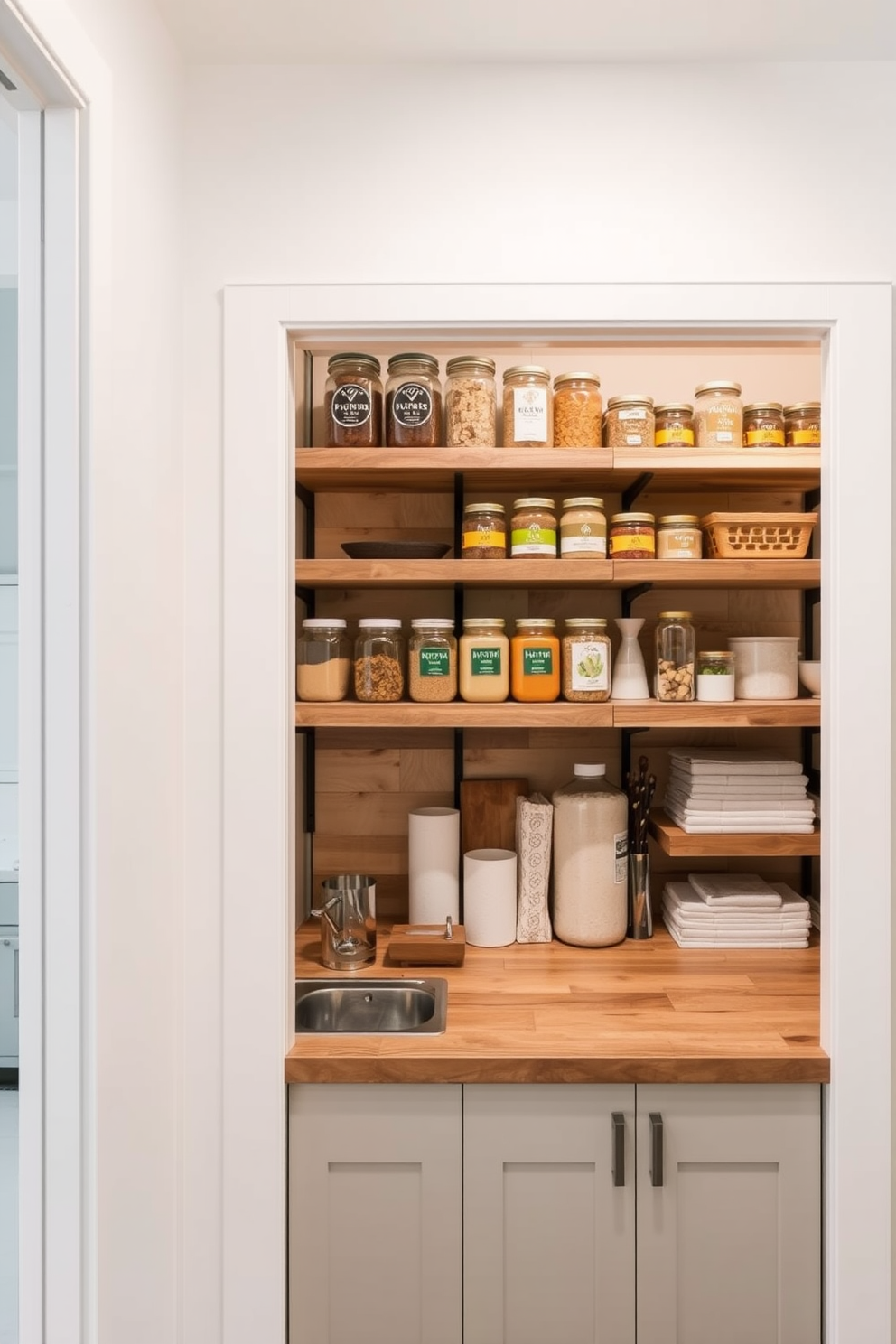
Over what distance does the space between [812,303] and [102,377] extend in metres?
1.07

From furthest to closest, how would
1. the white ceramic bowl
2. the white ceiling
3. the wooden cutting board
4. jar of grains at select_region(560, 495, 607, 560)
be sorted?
the wooden cutting board, the white ceramic bowl, jar of grains at select_region(560, 495, 607, 560), the white ceiling

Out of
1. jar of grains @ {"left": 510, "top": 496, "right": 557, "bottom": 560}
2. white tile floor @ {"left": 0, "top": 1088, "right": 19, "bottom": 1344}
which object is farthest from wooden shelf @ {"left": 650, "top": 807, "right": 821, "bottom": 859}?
white tile floor @ {"left": 0, "top": 1088, "right": 19, "bottom": 1344}

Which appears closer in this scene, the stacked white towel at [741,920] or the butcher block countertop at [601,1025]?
the butcher block countertop at [601,1025]

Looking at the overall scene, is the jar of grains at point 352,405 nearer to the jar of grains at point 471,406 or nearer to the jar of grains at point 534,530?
the jar of grains at point 471,406

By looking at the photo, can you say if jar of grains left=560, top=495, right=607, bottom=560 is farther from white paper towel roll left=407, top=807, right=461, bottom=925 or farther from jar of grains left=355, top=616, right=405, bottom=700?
white paper towel roll left=407, top=807, right=461, bottom=925

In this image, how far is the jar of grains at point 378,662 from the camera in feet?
6.00

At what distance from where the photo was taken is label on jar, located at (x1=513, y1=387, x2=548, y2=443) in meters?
1.77

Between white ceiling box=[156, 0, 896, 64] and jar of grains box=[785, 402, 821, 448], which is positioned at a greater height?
white ceiling box=[156, 0, 896, 64]

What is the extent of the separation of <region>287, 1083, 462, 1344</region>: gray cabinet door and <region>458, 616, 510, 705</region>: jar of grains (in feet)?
2.36

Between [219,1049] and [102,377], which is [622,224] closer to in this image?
[102,377]

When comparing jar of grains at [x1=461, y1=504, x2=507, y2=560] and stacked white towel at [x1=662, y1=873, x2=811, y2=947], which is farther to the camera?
stacked white towel at [x1=662, y1=873, x2=811, y2=947]

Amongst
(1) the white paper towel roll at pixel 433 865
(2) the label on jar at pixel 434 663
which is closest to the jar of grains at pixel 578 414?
(2) the label on jar at pixel 434 663

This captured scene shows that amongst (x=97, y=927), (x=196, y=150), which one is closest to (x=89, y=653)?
(x=97, y=927)

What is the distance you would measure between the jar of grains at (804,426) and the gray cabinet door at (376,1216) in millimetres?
1394
